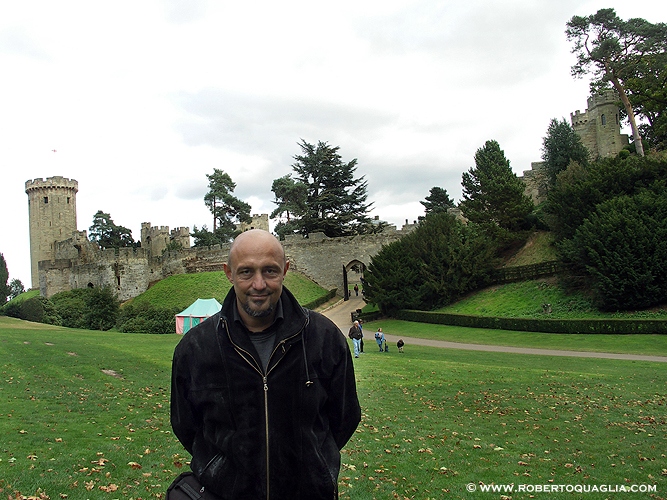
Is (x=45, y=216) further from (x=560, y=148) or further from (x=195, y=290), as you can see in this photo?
(x=560, y=148)

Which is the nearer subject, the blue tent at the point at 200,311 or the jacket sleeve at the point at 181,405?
the jacket sleeve at the point at 181,405

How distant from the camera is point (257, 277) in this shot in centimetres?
312

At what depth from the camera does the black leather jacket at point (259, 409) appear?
297 centimetres

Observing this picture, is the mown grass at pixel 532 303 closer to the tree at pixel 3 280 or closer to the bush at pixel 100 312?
the bush at pixel 100 312

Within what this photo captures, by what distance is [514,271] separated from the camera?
35.8 meters

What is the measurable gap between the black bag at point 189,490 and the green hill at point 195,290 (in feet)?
121

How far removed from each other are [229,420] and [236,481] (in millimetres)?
315

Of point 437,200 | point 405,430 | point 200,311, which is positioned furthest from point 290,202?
point 405,430

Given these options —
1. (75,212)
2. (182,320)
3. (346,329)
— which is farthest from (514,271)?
(75,212)

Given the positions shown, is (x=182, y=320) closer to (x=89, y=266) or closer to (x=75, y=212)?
(x=89, y=266)

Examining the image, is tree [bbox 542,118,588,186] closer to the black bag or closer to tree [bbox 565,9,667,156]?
tree [bbox 565,9,667,156]

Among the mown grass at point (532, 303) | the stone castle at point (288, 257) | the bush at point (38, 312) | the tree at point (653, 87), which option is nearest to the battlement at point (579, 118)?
the stone castle at point (288, 257)

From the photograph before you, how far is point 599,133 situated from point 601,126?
25.4 inches

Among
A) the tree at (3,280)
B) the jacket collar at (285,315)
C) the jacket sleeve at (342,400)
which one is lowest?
the jacket sleeve at (342,400)
